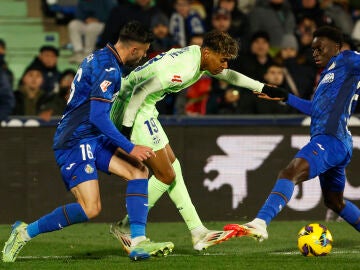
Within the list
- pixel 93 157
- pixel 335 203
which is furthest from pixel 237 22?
pixel 93 157

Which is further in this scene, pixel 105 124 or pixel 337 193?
pixel 337 193

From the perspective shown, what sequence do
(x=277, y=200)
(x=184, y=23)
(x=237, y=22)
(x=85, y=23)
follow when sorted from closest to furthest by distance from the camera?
(x=277, y=200) < (x=237, y=22) < (x=184, y=23) < (x=85, y=23)

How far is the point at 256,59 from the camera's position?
14.5 meters

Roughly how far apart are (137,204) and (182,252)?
1.02 metres

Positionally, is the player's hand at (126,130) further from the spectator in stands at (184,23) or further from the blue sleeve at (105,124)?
the spectator in stands at (184,23)

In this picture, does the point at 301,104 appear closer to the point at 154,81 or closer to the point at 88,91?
the point at 154,81

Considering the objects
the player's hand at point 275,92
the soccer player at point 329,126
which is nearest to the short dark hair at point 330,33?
the soccer player at point 329,126

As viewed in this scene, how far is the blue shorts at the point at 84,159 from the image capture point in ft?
29.6

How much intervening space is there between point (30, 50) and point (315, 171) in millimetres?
8931

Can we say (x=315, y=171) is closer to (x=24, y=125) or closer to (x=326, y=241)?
(x=326, y=241)

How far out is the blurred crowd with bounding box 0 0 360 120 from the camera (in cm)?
1377

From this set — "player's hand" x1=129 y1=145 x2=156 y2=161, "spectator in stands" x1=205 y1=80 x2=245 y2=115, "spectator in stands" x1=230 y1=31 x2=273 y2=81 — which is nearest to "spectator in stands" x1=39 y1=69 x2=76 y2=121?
"spectator in stands" x1=205 y1=80 x2=245 y2=115

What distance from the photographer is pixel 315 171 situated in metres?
9.33

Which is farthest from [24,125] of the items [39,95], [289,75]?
[289,75]
